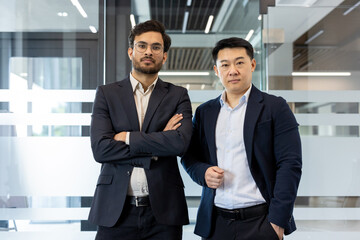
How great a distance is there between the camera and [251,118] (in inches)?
91.4

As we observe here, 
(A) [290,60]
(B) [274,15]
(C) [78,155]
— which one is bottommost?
(C) [78,155]

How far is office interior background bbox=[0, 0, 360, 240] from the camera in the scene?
348 centimetres

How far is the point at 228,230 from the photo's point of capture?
7.45 ft

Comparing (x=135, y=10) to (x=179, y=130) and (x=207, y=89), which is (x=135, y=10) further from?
(x=179, y=130)

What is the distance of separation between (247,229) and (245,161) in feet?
1.18

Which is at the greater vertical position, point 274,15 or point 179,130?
point 274,15

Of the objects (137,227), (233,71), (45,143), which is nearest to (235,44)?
(233,71)

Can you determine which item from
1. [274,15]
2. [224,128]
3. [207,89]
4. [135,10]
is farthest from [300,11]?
[224,128]

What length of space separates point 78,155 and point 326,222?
2165 mm

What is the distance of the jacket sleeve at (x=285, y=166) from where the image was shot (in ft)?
7.17

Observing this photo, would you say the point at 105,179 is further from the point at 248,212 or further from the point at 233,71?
the point at 233,71

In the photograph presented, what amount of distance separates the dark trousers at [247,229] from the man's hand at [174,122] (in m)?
0.57

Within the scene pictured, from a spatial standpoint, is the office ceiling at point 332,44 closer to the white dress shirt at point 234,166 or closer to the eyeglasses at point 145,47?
the white dress shirt at point 234,166

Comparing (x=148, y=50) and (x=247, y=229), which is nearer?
(x=247, y=229)
